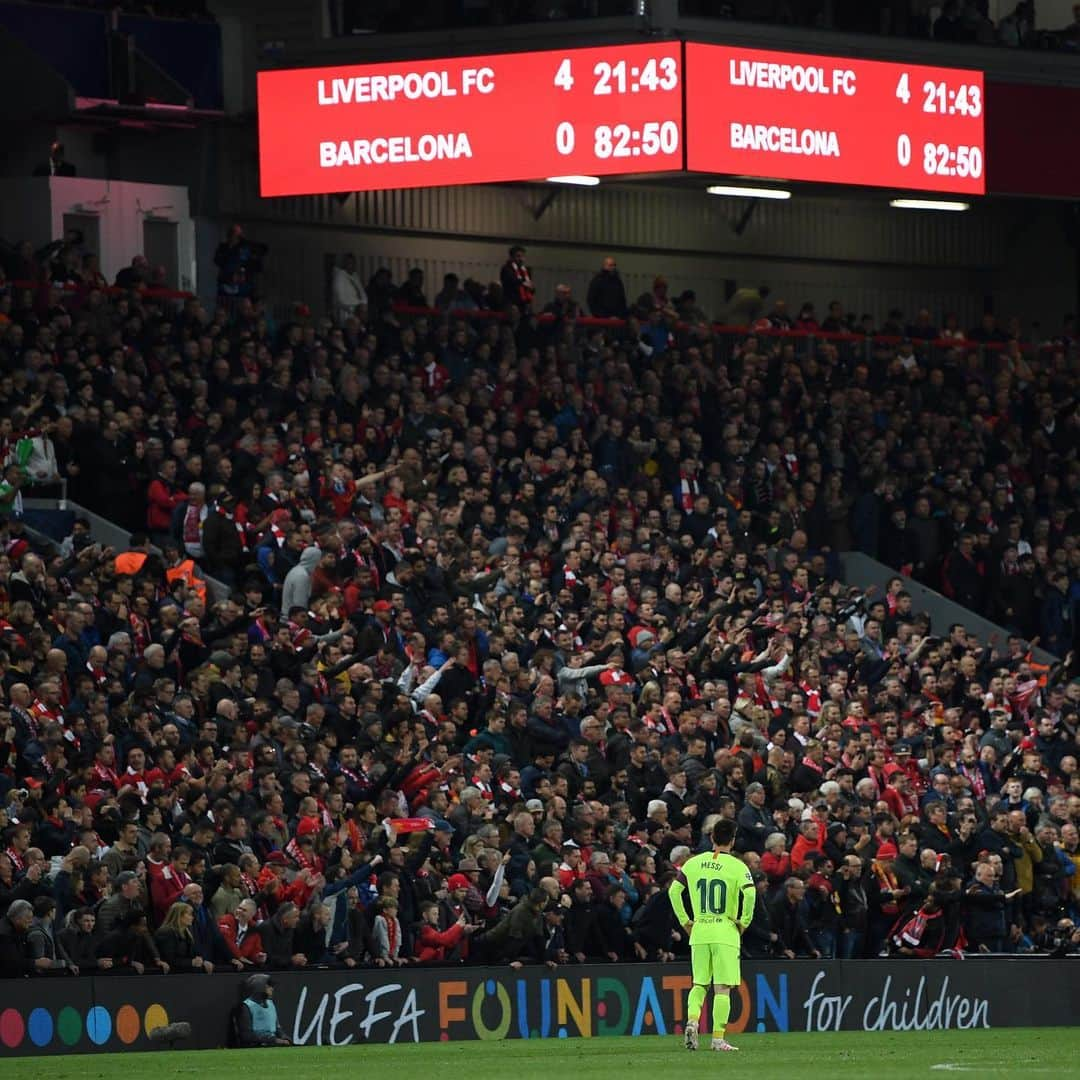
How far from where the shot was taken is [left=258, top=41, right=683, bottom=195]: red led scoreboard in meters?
27.9

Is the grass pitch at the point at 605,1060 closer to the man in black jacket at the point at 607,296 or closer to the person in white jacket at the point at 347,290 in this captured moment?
the person in white jacket at the point at 347,290

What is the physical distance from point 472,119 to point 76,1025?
13008mm

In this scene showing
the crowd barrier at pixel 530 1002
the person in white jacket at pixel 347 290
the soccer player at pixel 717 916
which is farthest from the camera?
the person in white jacket at pixel 347 290

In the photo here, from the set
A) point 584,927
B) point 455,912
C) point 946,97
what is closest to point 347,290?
point 946,97

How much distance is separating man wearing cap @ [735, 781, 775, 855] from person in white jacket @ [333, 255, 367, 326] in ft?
32.7

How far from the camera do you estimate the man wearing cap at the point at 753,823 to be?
2339 cm

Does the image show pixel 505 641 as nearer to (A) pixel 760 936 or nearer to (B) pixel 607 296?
(A) pixel 760 936

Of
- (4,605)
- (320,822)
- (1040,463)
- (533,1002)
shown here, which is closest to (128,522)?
(4,605)

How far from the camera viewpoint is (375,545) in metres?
26.0

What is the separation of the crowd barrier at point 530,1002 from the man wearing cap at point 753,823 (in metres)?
1.59

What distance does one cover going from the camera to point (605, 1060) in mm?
17906

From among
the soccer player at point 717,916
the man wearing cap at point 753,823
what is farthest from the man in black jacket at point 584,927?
the soccer player at point 717,916

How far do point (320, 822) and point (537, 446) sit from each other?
847cm

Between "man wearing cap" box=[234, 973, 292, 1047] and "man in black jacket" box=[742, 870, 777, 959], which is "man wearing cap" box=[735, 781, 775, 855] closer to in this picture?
"man in black jacket" box=[742, 870, 777, 959]
